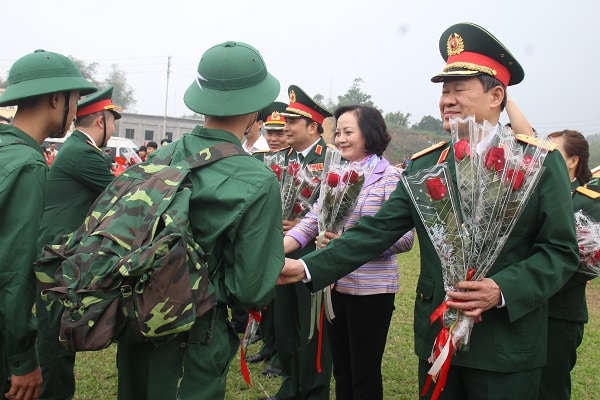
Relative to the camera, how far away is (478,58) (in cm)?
249

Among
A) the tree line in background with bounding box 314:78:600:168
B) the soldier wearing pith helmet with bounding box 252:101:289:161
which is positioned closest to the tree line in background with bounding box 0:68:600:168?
the tree line in background with bounding box 314:78:600:168

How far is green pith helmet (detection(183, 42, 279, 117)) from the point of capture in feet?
6.97

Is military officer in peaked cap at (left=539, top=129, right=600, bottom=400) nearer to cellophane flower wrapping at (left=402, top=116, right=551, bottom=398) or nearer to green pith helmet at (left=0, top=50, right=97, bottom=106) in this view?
cellophane flower wrapping at (left=402, top=116, right=551, bottom=398)

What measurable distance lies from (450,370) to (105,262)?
1572mm

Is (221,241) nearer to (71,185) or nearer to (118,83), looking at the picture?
(71,185)

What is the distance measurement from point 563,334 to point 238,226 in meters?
2.21

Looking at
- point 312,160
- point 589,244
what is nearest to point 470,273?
point 589,244

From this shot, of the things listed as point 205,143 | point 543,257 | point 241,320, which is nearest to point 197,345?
point 205,143

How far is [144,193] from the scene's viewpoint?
6.16 feet

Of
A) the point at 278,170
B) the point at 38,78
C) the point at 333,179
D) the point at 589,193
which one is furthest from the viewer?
the point at 278,170

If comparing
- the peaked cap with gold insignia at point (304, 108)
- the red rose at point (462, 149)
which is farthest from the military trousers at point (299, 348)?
the red rose at point (462, 149)

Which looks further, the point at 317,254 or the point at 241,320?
the point at 241,320

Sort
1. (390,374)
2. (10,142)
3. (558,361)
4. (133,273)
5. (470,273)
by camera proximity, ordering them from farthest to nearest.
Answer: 1. (390,374)
2. (558,361)
3. (10,142)
4. (470,273)
5. (133,273)

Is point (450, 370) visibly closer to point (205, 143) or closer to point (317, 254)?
point (317, 254)
